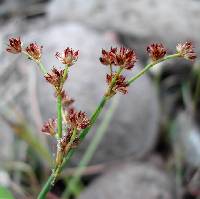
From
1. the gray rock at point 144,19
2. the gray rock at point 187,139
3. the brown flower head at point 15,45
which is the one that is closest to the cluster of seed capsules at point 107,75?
the brown flower head at point 15,45

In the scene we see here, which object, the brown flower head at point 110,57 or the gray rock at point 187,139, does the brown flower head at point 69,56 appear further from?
the gray rock at point 187,139

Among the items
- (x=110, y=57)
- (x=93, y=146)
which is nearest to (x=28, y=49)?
(x=110, y=57)

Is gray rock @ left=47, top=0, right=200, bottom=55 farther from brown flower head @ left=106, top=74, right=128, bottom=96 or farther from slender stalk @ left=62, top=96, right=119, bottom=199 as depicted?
brown flower head @ left=106, top=74, right=128, bottom=96

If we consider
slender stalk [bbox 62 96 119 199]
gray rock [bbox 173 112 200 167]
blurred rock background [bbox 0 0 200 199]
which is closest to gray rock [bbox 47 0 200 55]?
blurred rock background [bbox 0 0 200 199]

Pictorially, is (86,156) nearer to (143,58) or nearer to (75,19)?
(143,58)

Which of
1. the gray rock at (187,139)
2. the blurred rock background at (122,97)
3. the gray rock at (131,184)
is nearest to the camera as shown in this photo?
the gray rock at (131,184)

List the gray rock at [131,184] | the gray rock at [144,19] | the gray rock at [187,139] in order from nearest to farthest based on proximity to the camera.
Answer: the gray rock at [131,184] → the gray rock at [187,139] → the gray rock at [144,19]

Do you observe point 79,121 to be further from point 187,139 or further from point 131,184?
point 187,139
